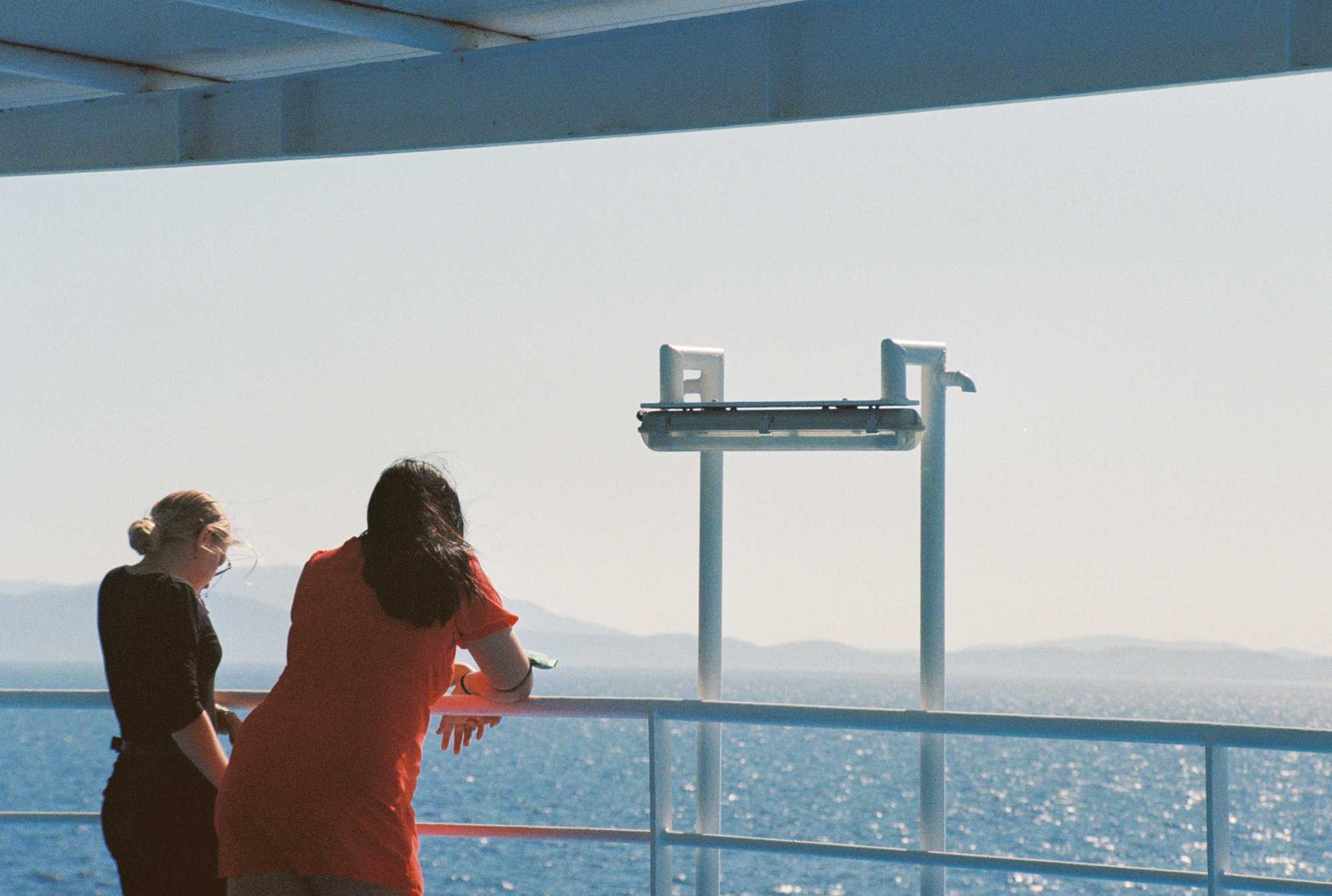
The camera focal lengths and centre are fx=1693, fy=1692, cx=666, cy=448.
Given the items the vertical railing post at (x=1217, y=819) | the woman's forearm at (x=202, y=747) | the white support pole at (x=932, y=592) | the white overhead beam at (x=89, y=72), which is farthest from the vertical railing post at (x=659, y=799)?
the white overhead beam at (x=89, y=72)

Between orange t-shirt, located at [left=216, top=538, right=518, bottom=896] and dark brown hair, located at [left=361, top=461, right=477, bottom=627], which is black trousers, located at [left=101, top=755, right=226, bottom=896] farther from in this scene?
dark brown hair, located at [left=361, top=461, right=477, bottom=627]

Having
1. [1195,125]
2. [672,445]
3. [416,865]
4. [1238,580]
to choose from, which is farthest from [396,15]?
[1238,580]

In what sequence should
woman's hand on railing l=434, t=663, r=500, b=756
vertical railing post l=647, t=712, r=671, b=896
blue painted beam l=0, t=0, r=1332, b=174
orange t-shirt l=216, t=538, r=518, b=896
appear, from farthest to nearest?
blue painted beam l=0, t=0, r=1332, b=174
vertical railing post l=647, t=712, r=671, b=896
woman's hand on railing l=434, t=663, r=500, b=756
orange t-shirt l=216, t=538, r=518, b=896

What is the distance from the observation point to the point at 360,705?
2.77 metres

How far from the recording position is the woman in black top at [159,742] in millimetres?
3199

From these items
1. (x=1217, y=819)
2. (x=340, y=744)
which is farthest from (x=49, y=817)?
(x=1217, y=819)

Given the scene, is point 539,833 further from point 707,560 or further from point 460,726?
point 707,560

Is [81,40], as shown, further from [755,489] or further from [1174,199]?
[755,489]

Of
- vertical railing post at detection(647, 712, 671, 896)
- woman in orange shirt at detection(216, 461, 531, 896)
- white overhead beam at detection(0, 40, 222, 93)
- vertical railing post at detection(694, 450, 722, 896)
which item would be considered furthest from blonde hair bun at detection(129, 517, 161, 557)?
white overhead beam at detection(0, 40, 222, 93)

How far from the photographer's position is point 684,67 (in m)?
5.28

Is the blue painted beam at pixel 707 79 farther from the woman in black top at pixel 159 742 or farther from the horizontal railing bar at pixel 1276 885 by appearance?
the woman in black top at pixel 159 742

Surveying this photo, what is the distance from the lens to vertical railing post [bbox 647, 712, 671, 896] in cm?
397

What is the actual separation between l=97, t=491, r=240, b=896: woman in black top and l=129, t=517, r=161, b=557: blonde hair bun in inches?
2.3

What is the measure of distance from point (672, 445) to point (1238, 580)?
10329 cm
